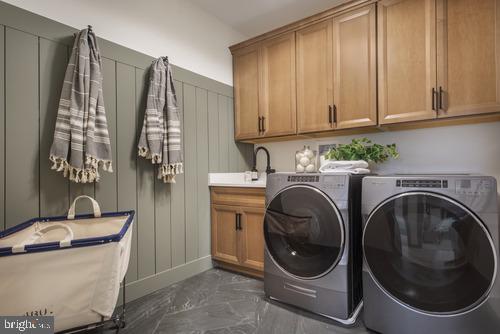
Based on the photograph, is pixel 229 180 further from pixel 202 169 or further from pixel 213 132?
pixel 213 132

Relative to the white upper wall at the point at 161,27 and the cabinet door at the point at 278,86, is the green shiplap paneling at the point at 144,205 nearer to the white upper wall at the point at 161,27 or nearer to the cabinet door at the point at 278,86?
the white upper wall at the point at 161,27

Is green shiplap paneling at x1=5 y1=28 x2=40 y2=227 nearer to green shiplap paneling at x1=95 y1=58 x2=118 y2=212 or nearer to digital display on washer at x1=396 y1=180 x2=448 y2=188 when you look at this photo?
green shiplap paneling at x1=95 y1=58 x2=118 y2=212

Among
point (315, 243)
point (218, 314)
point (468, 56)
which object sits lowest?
point (218, 314)

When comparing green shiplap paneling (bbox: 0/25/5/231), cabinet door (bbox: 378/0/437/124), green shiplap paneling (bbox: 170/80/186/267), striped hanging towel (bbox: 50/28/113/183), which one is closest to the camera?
green shiplap paneling (bbox: 0/25/5/231)

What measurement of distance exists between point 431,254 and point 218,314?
4.18 feet

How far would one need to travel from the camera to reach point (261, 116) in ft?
8.01

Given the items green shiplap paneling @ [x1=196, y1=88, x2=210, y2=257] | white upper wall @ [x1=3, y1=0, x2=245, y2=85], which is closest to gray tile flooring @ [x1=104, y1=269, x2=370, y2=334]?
green shiplap paneling @ [x1=196, y1=88, x2=210, y2=257]

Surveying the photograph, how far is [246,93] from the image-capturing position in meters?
2.55

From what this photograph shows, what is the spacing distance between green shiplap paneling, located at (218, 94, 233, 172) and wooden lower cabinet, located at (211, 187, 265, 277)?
0.30 m

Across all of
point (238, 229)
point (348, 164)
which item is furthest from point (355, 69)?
point (238, 229)

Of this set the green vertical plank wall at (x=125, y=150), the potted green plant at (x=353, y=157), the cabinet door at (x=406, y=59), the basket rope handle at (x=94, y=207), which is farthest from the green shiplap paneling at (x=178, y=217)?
the cabinet door at (x=406, y=59)

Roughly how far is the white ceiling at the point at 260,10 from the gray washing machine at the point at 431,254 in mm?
1827

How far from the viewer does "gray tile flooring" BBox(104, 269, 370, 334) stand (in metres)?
1.44

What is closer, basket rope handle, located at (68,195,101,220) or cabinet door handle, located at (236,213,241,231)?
basket rope handle, located at (68,195,101,220)
